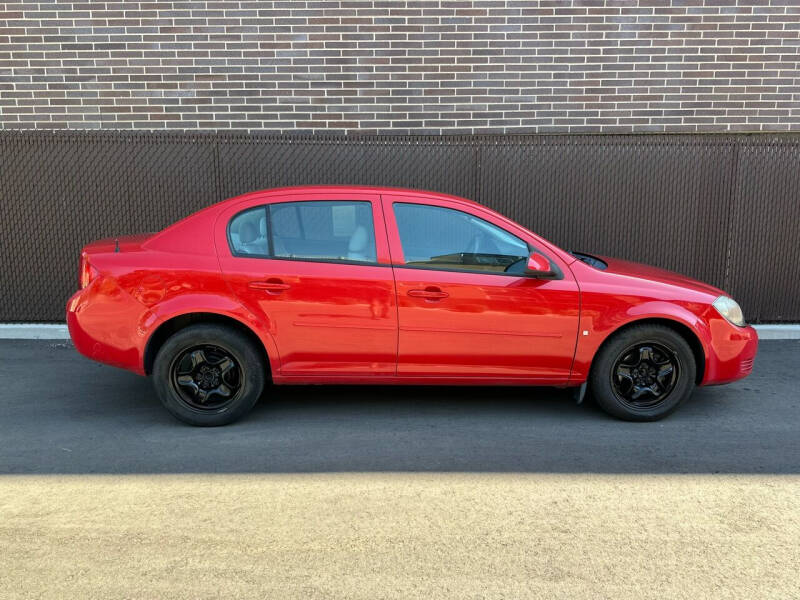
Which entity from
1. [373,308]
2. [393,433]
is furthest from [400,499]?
[373,308]

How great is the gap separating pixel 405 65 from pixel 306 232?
4192mm

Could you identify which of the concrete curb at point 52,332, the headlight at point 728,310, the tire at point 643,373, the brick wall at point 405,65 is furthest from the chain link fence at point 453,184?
the tire at point 643,373

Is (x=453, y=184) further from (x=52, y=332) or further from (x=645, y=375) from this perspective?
(x=52, y=332)

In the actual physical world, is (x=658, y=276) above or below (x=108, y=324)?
above

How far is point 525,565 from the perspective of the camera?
2.96 metres

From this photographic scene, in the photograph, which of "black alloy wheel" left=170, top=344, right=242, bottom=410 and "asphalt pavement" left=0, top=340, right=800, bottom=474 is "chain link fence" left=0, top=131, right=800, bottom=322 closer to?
"asphalt pavement" left=0, top=340, right=800, bottom=474

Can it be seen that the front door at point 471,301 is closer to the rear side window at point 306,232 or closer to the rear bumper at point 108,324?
the rear side window at point 306,232

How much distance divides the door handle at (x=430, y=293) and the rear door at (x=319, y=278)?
142 mm

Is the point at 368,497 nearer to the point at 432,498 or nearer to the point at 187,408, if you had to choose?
the point at 432,498

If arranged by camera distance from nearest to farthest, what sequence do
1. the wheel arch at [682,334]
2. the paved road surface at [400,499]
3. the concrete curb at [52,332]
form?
the paved road surface at [400,499] → the wheel arch at [682,334] → the concrete curb at [52,332]

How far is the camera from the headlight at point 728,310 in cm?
476

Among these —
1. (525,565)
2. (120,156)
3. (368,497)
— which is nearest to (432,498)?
(368,497)

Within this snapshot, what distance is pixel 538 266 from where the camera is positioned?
451 centimetres

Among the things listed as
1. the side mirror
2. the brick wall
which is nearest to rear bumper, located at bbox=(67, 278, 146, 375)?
the side mirror
